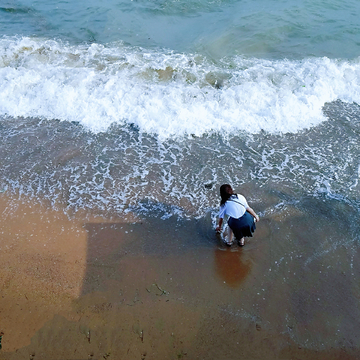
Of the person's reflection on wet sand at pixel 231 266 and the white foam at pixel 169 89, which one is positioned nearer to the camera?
the person's reflection on wet sand at pixel 231 266

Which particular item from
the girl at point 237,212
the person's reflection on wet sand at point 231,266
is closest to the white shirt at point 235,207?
the girl at point 237,212

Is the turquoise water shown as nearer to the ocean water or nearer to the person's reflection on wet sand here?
the ocean water

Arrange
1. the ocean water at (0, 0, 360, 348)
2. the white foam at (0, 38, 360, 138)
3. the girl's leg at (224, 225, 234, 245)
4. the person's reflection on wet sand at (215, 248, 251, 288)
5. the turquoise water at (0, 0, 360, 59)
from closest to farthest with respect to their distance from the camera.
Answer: the person's reflection on wet sand at (215, 248, 251, 288)
the girl's leg at (224, 225, 234, 245)
the ocean water at (0, 0, 360, 348)
the white foam at (0, 38, 360, 138)
the turquoise water at (0, 0, 360, 59)

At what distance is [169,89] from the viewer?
8789mm

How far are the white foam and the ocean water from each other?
0.15 ft

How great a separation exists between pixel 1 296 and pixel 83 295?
1.15m

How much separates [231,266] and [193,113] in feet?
14.5

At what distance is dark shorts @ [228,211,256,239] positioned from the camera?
15.1ft

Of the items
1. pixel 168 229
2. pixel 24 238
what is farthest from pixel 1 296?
pixel 168 229

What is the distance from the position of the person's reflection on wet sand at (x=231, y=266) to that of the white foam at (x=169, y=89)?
335cm

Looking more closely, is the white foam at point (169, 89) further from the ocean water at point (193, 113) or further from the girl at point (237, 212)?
the girl at point (237, 212)

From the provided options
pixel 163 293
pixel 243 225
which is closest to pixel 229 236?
pixel 243 225

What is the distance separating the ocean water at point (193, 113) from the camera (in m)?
5.67

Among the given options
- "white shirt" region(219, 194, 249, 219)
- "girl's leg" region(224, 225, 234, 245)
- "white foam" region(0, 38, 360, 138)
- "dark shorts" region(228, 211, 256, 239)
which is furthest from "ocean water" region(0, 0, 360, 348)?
"white shirt" region(219, 194, 249, 219)
